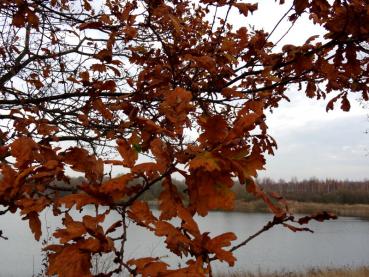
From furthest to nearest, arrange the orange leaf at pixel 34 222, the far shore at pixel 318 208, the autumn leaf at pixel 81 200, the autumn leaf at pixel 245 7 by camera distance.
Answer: the far shore at pixel 318 208
the autumn leaf at pixel 245 7
the orange leaf at pixel 34 222
the autumn leaf at pixel 81 200

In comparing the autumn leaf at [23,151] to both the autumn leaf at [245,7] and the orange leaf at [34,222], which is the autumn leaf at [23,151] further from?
the autumn leaf at [245,7]

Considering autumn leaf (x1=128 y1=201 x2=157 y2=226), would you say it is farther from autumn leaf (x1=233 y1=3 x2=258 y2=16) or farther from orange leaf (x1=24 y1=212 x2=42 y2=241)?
autumn leaf (x1=233 y1=3 x2=258 y2=16)

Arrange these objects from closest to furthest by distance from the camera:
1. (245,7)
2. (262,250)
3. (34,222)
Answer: (34,222) < (245,7) < (262,250)

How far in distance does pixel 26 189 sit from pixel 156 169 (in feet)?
1.84

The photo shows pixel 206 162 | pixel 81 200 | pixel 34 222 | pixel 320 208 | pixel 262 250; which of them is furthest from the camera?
pixel 320 208

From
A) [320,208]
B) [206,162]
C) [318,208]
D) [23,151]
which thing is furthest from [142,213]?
[320,208]

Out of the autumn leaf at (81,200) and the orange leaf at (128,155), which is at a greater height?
the orange leaf at (128,155)

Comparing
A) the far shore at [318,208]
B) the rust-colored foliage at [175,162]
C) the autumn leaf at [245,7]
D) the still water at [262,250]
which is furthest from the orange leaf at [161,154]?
the far shore at [318,208]

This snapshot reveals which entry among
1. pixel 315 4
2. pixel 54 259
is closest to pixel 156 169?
pixel 54 259

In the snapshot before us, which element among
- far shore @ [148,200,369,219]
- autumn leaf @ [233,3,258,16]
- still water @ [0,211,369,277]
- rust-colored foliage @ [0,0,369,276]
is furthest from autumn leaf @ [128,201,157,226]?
far shore @ [148,200,369,219]

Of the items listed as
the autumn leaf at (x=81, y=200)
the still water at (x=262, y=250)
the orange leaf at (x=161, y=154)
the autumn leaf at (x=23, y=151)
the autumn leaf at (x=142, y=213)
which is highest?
the autumn leaf at (x=23, y=151)

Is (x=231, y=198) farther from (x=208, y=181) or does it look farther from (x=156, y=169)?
(x=156, y=169)

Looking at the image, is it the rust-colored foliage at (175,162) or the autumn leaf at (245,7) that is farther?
the autumn leaf at (245,7)

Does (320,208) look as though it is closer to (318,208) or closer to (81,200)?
(318,208)
